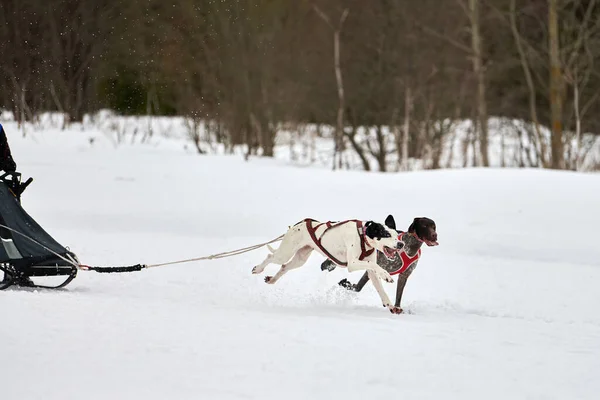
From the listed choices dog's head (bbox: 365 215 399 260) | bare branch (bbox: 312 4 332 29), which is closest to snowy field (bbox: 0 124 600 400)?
dog's head (bbox: 365 215 399 260)

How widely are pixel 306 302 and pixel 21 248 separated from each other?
2359 millimetres

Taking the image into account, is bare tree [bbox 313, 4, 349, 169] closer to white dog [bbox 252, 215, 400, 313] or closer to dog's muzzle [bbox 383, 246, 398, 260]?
white dog [bbox 252, 215, 400, 313]

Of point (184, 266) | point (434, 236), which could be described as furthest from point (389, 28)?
point (434, 236)

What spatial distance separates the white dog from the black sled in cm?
170

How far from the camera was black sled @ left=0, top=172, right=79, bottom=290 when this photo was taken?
20.3 feet

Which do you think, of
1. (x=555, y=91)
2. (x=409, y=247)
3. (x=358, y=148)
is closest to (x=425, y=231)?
(x=409, y=247)

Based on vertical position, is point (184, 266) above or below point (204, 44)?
below

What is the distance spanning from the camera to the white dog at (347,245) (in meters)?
5.84

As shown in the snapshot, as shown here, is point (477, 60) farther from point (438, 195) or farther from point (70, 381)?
point (70, 381)

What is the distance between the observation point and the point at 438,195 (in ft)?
47.8

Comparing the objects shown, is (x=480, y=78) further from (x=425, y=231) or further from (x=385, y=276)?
(x=385, y=276)

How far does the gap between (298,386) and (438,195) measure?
35.2 feet

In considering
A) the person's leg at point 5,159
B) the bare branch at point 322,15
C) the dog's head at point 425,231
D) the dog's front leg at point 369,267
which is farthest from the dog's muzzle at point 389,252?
the bare branch at point 322,15

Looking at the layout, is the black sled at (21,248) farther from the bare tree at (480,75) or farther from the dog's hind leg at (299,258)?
the bare tree at (480,75)
